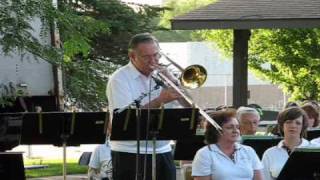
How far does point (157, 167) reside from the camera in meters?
6.51

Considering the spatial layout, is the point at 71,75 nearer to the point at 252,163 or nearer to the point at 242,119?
the point at 242,119

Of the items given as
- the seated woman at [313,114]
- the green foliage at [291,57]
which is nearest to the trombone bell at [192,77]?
the seated woman at [313,114]

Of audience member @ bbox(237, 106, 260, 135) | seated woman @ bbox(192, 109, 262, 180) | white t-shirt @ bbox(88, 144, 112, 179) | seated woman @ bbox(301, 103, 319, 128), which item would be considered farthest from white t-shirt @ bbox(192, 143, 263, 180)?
white t-shirt @ bbox(88, 144, 112, 179)

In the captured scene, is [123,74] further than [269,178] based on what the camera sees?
No

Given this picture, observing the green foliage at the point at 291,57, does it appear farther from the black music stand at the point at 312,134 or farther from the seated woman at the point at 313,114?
the black music stand at the point at 312,134

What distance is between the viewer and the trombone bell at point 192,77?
657 centimetres

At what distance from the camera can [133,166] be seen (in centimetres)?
643

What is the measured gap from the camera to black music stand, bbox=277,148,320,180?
247 inches

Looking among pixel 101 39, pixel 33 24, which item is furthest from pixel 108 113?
pixel 101 39

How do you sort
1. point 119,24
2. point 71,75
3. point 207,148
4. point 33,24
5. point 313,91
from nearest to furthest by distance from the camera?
1. point 207,148
2. point 33,24
3. point 71,75
4. point 313,91
5. point 119,24

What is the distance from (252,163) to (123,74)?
1.33 m

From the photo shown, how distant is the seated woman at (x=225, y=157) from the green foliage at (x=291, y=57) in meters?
11.4

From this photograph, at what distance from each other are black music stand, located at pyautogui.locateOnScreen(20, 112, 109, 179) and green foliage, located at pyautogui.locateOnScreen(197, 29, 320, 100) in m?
11.9

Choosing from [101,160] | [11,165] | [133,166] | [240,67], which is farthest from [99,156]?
[240,67]
